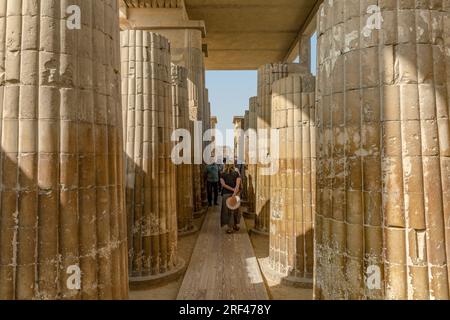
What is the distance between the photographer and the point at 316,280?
3271mm

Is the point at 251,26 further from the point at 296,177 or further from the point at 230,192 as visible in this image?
the point at 296,177

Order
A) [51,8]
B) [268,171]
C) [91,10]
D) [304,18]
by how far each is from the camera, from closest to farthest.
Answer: [51,8] → [91,10] → [268,171] → [304,18]

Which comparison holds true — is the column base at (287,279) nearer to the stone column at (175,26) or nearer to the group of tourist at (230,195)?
the group of tourist at (230,195)

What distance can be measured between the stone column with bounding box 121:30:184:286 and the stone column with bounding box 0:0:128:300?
3.01 meters

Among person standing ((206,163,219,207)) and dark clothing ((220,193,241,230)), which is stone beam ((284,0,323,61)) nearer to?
person standing ((206,163,219,207))

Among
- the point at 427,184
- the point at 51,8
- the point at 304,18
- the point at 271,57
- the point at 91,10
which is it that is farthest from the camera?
the point at 271,57

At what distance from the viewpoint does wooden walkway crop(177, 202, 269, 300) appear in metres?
5.47

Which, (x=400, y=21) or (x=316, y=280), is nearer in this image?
(x=400, y=21)

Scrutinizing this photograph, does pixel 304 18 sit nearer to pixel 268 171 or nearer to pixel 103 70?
pixel 268 171

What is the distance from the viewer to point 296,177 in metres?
6.09
